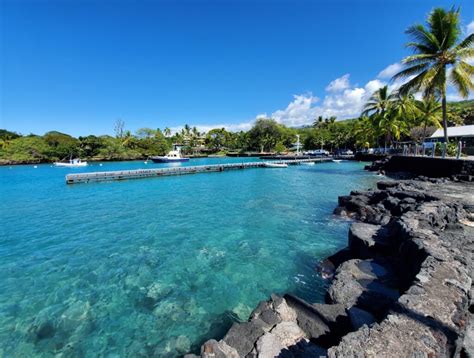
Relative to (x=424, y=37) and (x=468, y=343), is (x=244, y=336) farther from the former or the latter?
(x=424, y=37)

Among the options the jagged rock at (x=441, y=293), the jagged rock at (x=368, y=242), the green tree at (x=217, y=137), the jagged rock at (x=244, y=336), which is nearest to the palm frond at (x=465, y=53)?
the jagged rock at (x=368, y=242)

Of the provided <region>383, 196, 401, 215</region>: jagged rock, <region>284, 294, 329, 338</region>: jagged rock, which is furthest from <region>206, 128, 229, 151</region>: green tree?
<region>284, 294, 329, 338</region>: jagged rock

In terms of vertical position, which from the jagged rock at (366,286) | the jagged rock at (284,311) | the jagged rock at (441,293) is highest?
the jagged rock at (441,293)

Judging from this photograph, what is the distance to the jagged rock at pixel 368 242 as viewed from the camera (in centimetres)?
684

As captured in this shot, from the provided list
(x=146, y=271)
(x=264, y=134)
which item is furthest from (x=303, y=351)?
(x=264, y=134)

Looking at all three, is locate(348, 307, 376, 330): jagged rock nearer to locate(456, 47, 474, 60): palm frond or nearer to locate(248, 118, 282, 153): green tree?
locate(456, 47, 474, 60): palm frond

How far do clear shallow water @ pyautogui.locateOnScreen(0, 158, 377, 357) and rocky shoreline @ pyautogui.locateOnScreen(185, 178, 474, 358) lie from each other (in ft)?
3.27

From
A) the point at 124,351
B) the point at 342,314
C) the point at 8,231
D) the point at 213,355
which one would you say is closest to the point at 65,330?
the point at 124,351

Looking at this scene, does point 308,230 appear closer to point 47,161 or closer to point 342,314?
point 342,314

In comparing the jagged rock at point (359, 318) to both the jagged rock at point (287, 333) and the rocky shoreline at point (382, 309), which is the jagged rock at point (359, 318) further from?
the jagged rock at point (287, 333)

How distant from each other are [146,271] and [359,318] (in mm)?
5667

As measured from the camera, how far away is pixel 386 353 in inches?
98.9

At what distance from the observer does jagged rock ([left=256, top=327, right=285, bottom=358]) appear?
11.6 ft

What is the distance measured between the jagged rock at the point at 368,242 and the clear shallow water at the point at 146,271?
1.13 metres
